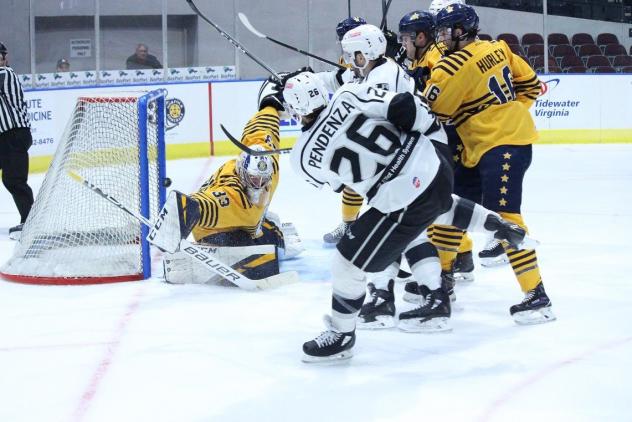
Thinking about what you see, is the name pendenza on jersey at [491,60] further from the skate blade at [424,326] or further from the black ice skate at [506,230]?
the skate blade at [424,326]

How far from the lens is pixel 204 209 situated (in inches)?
165

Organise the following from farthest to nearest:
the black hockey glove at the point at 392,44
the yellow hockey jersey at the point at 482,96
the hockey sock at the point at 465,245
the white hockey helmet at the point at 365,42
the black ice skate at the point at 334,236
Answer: the black ice skate at the point at 334,236, the black hockey glove at the point at 392,44, the hockey sock at the point at 465,245, the white hockey helmet at the point at 365,42, the yellow hockey jersey at the point at 482,96

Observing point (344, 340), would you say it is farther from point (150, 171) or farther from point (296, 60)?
point (296, 60)

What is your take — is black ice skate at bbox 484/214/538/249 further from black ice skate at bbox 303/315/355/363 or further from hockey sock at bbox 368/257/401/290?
black ice skate at bbox 303/315/355/363

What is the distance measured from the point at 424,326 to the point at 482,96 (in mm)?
848

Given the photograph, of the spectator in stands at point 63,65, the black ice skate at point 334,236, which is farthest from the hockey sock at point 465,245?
the spectator in stands at point 63,65

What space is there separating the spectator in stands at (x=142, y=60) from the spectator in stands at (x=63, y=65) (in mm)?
617

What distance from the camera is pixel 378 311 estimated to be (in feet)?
11.5

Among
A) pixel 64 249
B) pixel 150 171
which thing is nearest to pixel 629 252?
pixel 150 171

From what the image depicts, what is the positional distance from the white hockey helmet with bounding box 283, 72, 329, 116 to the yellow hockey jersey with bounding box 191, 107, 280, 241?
4.43 feet

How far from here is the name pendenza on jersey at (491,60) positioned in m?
3.51

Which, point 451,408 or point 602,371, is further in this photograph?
point 602,371

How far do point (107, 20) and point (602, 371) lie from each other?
699 cm

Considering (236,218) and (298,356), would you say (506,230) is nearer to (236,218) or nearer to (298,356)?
(298,356)
